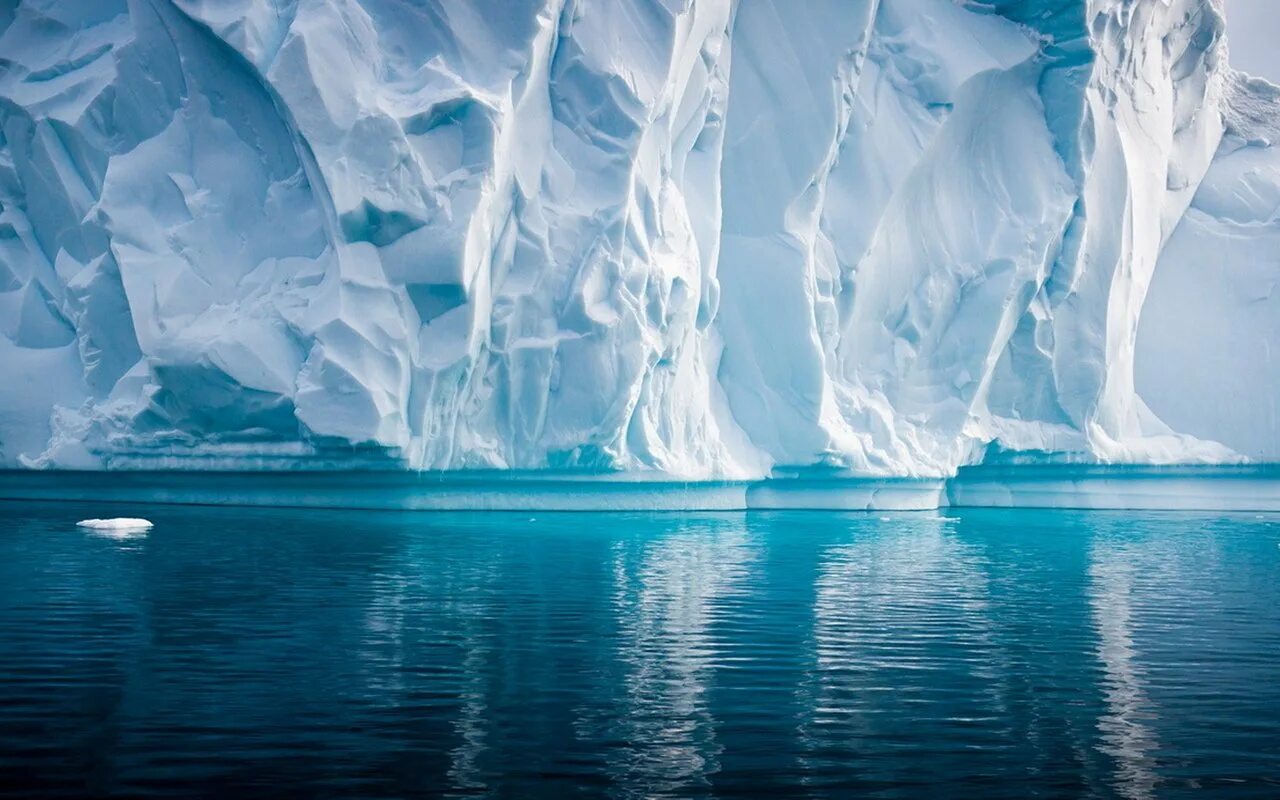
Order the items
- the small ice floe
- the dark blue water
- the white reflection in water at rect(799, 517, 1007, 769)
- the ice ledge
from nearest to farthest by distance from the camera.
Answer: the dark blue water < the white reflection in water at rect(799, 517, 1007, 769) < the small ice floe < the ice ledge

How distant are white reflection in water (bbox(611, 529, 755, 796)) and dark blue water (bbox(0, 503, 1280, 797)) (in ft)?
0.07

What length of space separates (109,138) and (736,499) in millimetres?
8965

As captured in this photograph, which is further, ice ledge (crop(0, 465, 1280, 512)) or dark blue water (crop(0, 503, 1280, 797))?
ice ledge (crop(0, 465, 1280, 512))

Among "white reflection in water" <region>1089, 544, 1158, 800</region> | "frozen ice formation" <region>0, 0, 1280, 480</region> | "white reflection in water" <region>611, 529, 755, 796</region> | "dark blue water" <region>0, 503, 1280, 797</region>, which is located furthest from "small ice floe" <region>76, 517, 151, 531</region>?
"white reflection in water" <region>1089, 544, 1158, 800</region>

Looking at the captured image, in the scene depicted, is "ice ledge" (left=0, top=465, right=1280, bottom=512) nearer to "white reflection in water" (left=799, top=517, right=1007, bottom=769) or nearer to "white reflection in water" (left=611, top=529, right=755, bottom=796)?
"white reflection in water" (left=611, top=529, right=755, bottom=796)

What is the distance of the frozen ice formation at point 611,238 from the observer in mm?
13945

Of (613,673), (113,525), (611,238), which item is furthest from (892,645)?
(611,238)

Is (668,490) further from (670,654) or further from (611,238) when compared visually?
(670,654)

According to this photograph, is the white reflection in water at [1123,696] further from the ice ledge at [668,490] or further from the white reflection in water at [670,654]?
the ice ledge at [668,490]

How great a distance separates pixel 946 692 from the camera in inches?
221

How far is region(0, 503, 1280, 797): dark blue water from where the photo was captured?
420cm

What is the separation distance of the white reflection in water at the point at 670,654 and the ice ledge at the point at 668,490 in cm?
417

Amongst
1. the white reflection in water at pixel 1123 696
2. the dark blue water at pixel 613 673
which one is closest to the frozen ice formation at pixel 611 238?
the dark blue water at pixel 613 673

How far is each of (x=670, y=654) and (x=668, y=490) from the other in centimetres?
1076
